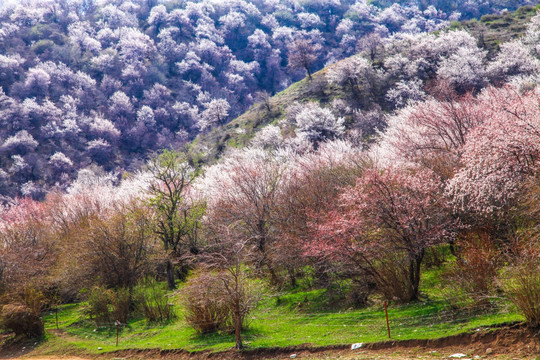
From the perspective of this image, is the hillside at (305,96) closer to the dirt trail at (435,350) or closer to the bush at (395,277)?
the bush at (395,277)

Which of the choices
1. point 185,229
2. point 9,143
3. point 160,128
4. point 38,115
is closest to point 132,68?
point 160,128

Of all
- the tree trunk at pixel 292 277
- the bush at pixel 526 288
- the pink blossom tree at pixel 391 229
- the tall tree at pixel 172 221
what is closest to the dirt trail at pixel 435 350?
the bush at pixel 526 288

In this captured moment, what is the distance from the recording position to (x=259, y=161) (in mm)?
32594

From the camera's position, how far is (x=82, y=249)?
24.0 meters

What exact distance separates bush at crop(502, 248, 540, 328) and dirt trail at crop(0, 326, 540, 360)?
426mm

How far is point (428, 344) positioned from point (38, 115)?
105791 millimetres

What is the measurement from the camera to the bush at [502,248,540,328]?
9.21 metres

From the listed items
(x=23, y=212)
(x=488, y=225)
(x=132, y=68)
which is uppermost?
(x=132, y=68)

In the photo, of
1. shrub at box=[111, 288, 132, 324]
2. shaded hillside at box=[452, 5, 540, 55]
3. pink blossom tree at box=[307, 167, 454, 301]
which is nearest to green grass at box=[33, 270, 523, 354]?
shrub at box=[111, 288, 132, 324]

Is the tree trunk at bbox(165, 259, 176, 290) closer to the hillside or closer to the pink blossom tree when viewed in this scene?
the pink blossom tree

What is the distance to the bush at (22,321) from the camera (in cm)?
2025

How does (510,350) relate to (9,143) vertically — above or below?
below

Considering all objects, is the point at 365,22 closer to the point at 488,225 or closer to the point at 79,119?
the point at 79,119

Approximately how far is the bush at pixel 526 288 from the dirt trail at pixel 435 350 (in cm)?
43
